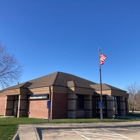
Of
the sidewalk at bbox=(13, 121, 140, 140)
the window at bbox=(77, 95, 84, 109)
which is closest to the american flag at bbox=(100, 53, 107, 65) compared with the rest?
the window at bbox=(77, 95, 84, 109)

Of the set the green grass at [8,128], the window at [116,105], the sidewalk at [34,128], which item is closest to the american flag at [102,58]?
the sidewalk at [34,128]

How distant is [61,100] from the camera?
81.8ft

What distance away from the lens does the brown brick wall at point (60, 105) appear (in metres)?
24.0

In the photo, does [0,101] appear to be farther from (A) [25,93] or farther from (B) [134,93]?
(B) [134,93]

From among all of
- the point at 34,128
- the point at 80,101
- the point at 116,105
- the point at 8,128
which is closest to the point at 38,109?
the point at 80,101

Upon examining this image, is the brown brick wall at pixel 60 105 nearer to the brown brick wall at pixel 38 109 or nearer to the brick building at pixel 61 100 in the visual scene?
the brick building at pixel 61 100

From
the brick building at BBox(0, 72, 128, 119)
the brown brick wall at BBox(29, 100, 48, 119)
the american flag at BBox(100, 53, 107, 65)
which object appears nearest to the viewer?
the american flag at BBox(100, 53, 107, 65)

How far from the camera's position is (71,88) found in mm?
25672

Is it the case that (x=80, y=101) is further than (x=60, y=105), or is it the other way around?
(x=80, y=101)

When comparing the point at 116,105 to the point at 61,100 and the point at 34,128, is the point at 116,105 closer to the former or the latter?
the point at 61,100

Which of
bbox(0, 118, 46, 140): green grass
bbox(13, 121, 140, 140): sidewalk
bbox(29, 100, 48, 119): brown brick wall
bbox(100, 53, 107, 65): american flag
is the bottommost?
bbox(13, 121, 140, 140): sidewalk

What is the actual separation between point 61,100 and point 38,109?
379cm

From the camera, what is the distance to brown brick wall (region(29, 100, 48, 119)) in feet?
80.3

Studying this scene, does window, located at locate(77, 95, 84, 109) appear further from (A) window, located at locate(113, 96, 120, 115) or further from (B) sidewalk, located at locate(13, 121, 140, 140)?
(B) sidewalk, located at locate(13, 121, 140, 140)
